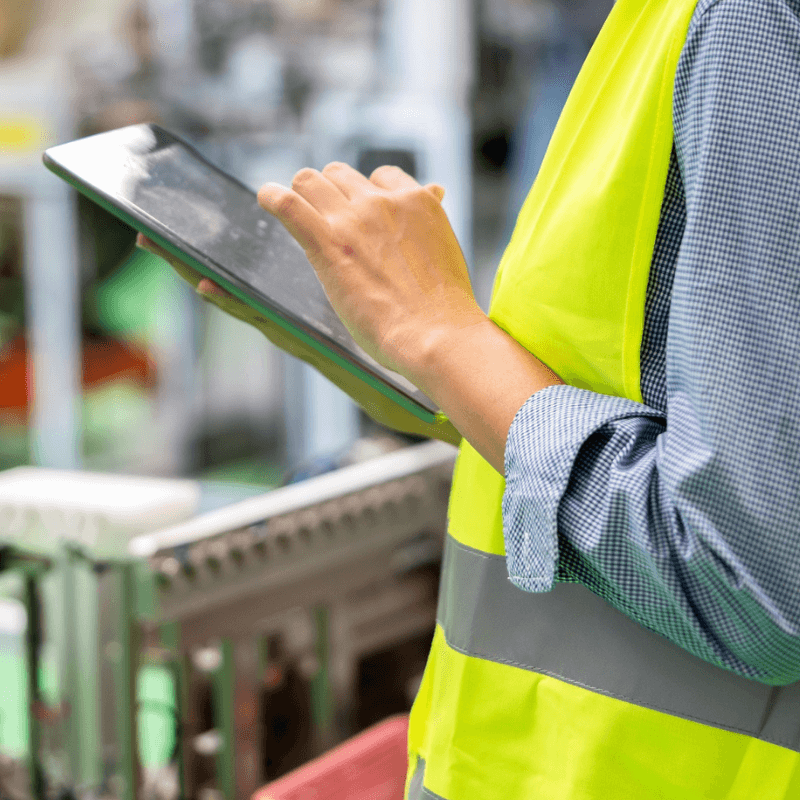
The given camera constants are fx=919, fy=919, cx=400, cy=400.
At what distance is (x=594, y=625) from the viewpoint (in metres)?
0.66

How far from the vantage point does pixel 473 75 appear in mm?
3629

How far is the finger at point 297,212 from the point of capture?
657 mm

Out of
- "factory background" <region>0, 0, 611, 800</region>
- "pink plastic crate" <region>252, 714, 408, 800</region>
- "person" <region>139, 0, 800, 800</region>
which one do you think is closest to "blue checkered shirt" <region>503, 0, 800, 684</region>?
"person" <region>139, 0, 800, 800</region>

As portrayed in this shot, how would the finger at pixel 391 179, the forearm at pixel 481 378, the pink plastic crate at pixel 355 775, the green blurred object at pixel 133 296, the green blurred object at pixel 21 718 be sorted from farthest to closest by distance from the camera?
1. the green blurred object at pixel 133 296
2. the green blurred object at pixel 21 718
3. the pink plastic crate at pixel 355 775
4. the finger at pixel 391 179
5. the forearm at pixel 481 378

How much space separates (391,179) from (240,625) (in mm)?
1275

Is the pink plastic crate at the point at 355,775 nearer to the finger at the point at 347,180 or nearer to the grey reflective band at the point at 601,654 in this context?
the grey reflective band at the point at 601,654

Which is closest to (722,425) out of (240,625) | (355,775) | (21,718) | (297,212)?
(297,212)

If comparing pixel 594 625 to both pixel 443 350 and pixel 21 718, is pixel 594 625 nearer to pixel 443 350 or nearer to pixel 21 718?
pixel 443 350

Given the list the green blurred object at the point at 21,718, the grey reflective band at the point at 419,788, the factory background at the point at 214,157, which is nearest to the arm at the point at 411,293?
the grey reflective band at the point at 419,788

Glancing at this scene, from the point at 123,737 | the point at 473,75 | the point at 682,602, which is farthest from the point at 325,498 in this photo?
the point at 473,75

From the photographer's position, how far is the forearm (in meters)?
0.61

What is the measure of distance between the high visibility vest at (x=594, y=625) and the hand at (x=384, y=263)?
0.19ft

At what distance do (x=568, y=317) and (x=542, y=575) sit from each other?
18 cm

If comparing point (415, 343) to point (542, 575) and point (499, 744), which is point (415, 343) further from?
point (499, 744)
